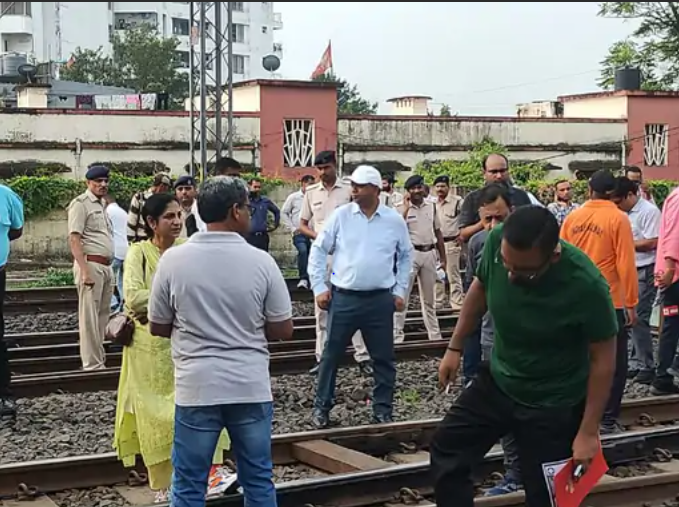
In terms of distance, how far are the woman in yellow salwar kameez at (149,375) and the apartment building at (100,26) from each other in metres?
54.5

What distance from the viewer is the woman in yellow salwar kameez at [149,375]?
5.76 metres

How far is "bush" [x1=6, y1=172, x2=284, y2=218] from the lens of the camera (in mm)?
24344

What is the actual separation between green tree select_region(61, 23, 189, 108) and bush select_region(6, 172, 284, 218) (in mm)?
40935

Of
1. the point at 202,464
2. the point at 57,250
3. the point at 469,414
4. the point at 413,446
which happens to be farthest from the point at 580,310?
the point at 57,250

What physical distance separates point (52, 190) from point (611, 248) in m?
18.9

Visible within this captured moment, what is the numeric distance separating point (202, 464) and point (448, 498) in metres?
1.13

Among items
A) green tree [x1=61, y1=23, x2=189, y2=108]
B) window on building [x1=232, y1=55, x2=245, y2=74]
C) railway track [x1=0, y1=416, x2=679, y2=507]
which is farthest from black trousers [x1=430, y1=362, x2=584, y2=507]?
window on building [x1=232, y1=55, x2=245, y2=74]

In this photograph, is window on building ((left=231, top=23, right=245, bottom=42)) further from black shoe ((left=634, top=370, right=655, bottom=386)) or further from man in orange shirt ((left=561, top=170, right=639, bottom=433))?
man in orange shirt ((left=561, top=170, right=639, bottom=433))

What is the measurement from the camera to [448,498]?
487 cm

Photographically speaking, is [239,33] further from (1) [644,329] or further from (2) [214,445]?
(2) [214,445]

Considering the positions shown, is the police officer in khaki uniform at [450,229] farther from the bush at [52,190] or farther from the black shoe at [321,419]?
the bush at [52,190]

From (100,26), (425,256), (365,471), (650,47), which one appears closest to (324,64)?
(650,47)

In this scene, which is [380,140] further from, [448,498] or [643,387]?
[448,498]

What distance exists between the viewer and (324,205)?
10438 millimetres
